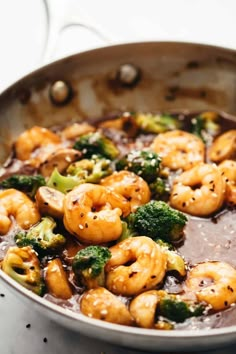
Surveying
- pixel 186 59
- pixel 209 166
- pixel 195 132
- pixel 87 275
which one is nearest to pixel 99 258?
pixel 87 275

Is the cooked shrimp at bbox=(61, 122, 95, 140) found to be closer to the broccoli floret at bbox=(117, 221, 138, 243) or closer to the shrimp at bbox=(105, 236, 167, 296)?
the broccoli floret at bbox=(117, 221, 138, 243)

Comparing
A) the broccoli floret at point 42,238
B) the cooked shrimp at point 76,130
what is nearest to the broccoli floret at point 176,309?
the broccoli floret at point 42,238

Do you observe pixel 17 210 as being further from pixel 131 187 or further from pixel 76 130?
pixel 76 130

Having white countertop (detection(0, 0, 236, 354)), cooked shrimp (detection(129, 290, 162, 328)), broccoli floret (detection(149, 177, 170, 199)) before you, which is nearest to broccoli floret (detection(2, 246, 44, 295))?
cooked shrimp (detection(129, 290, 162, 328))

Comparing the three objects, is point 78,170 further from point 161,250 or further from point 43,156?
point 161,250

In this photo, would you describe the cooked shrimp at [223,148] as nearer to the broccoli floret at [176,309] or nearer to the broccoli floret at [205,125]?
the broccoli floret at [205,125]
